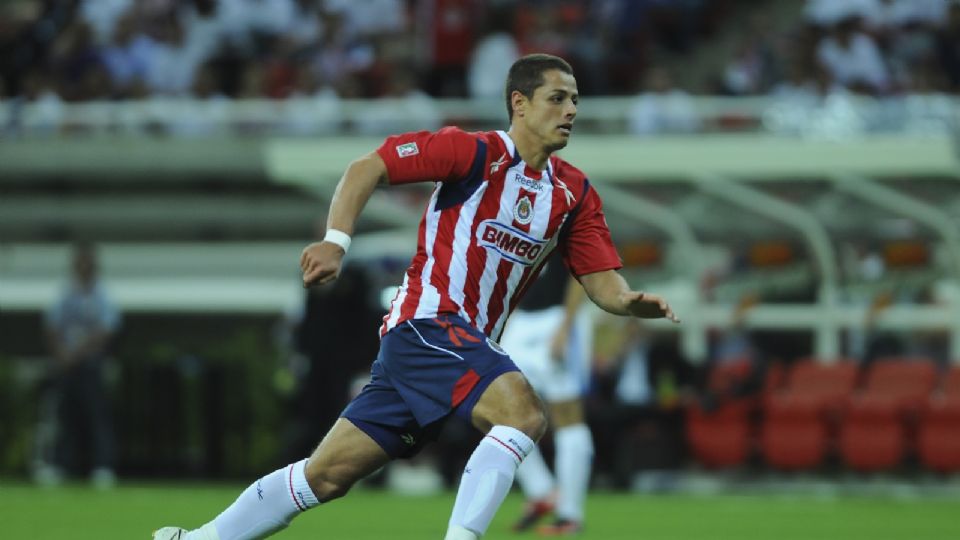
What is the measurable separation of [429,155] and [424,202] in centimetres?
1243

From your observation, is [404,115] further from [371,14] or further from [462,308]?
[462,308]

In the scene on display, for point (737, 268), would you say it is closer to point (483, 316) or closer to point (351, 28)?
point (351, 28)

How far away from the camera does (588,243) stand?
674 centimetres

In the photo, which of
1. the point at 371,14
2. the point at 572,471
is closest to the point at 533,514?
the point at 572,471

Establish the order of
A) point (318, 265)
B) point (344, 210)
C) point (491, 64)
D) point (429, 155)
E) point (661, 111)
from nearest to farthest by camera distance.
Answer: point (318, 265), point (344, 210), point (429, 155), point (661, 111), point (491, 64)

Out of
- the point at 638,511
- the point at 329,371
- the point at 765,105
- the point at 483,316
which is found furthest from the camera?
the point at 765,105

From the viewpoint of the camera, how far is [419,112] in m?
19.1

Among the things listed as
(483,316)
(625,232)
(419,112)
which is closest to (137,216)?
(419,112)

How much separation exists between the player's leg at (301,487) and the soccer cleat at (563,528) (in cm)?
399

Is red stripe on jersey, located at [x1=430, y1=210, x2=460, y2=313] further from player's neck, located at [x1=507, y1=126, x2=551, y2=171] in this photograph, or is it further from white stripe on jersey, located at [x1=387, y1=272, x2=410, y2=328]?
player's neck, located at [x1=507, y1=126, x2=551, y2=171]

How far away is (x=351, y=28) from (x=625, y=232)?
499cm

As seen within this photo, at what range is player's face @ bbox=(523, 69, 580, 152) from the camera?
6445mm

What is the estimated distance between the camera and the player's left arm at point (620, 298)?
635 cm

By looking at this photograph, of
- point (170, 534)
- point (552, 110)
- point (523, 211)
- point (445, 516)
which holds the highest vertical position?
point (552, 110)
